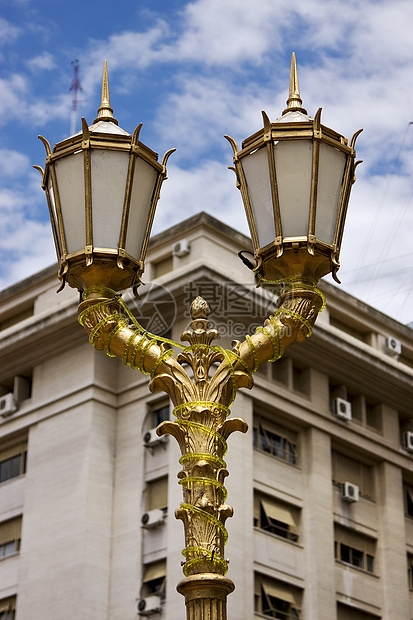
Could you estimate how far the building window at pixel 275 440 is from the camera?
31.4 meters

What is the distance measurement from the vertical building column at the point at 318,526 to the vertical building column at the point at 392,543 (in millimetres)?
2387

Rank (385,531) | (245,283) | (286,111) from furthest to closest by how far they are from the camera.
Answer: (385,531), (245,283), (286,111)

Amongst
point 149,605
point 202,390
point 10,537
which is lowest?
point 202,390

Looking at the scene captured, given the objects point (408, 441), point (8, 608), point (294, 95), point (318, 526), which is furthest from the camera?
point (408, 441)

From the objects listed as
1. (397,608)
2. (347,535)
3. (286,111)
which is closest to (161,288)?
(347,535)

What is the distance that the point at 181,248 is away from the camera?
31.7 m

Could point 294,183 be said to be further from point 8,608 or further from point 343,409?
point 343,409

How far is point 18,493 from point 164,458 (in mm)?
4692

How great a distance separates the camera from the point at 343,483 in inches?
1299

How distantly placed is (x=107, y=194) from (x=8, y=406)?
25934 millimetres

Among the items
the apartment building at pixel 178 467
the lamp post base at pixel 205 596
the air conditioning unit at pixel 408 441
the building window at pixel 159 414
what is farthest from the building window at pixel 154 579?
the lamp post base at pixel 205 596

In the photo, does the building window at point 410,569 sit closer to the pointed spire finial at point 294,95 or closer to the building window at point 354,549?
the building window at point 354,549

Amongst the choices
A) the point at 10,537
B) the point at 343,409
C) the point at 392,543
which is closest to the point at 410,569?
the point at 392,543

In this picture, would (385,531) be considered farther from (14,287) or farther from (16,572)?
(14,287)
